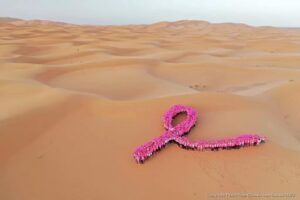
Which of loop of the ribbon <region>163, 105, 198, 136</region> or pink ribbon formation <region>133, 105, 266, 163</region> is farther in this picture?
loop of the ribbon <region>163, 105, 198, 136</region>

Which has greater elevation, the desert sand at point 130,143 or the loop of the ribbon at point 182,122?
the loop of the ribbon at point 182,122

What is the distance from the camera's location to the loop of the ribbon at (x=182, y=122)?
12.8 ft

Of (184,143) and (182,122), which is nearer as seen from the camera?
(184,143)

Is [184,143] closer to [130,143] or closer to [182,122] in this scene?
[182,122]

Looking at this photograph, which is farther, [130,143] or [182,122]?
[182,122]

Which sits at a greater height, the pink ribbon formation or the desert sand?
the pink ribbon formation

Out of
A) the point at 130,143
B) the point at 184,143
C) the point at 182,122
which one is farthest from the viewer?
the point at 182,122

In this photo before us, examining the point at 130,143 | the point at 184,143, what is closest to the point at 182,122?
the point at 184,143

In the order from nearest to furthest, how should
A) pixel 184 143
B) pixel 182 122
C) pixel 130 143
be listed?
1. pixel 184 143
2. pixel 130 143
3. pixel 182 122

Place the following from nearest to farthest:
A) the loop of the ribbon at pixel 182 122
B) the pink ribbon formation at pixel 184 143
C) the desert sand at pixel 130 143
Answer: the desert sand at pixel 130 143 < the pink ribbon formation at pixel 184 143 < the loop of the ribbon at pixel 182 122

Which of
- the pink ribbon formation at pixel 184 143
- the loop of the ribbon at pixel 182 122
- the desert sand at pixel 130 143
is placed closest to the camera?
the desert sand at pixel 130 143

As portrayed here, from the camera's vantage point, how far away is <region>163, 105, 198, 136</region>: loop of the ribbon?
12.8 ft

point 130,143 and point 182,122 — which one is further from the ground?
point 182,122

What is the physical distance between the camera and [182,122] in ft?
13.5
